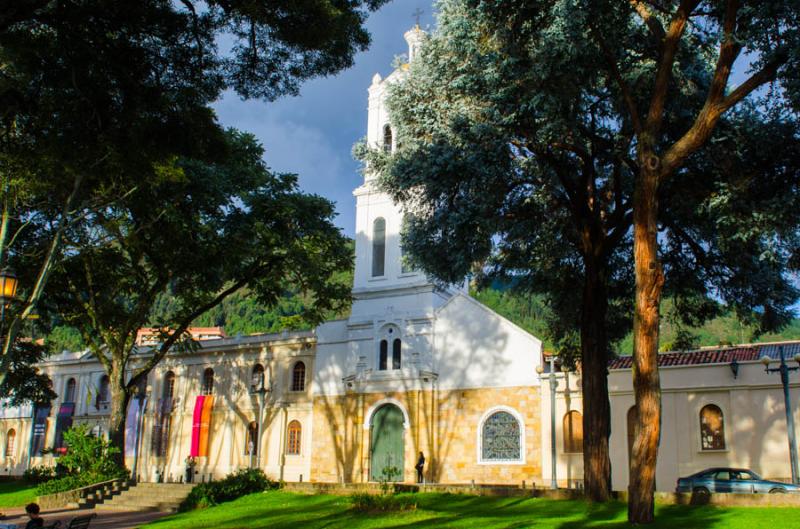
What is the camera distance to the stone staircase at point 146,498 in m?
25.1

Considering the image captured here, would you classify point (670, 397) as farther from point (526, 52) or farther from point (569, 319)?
point (526, 52)

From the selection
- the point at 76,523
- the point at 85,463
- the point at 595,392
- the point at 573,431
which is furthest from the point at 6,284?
the point at 573,431

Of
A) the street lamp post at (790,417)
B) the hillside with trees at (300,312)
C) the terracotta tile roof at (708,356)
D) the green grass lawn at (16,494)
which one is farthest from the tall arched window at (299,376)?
the hillside with trees at (300,312)

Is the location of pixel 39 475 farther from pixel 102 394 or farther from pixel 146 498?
pixel 146 498

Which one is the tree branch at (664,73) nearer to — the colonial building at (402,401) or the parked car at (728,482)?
the colonial building at (402,401)

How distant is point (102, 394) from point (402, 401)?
20292mm

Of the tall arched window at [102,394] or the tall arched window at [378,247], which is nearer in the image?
the tall arched window at [378,247]

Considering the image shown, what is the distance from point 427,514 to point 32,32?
38.4 feet

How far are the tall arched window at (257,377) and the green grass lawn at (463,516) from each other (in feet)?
48.2

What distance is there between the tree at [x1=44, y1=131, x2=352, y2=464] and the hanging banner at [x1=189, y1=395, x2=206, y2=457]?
32.5ft

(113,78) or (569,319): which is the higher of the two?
(113,78)

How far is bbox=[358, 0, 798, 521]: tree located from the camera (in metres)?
16.1

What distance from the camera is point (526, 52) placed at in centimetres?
1641

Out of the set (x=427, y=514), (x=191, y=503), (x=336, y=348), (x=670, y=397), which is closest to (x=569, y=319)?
(x=670, y=397)
